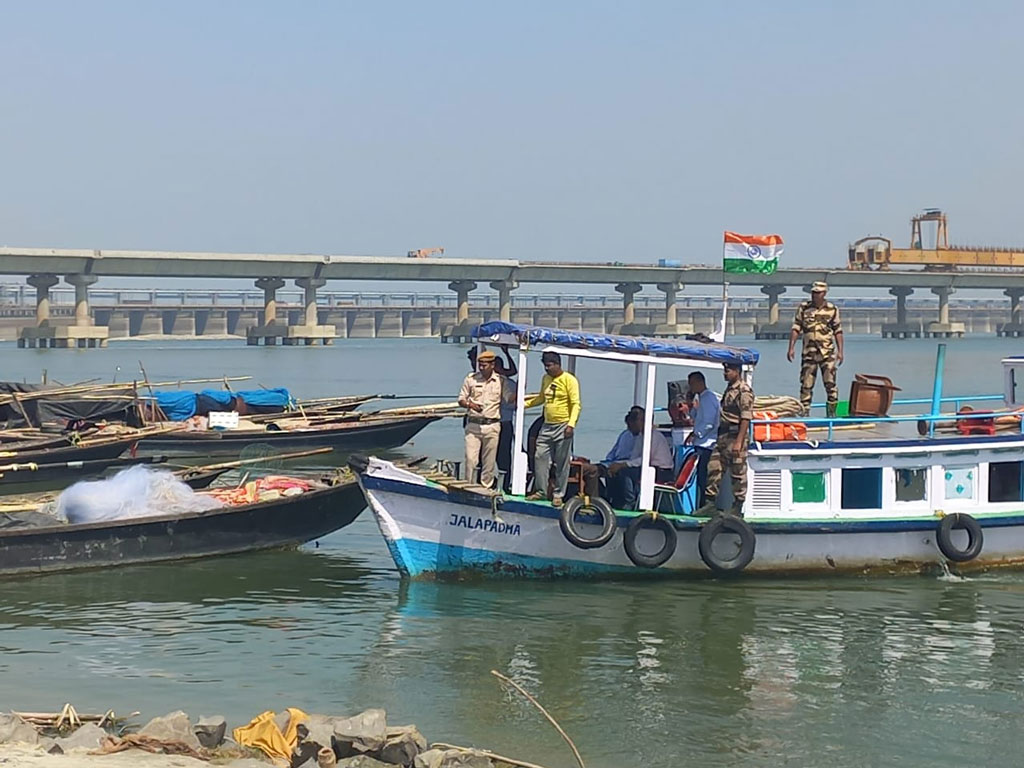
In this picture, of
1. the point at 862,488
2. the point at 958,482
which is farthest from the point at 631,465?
the point at 958,482

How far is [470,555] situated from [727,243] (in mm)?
5699

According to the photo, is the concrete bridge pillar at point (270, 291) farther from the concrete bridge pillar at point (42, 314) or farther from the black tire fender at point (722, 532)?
the black tire fender at point (722, 532)

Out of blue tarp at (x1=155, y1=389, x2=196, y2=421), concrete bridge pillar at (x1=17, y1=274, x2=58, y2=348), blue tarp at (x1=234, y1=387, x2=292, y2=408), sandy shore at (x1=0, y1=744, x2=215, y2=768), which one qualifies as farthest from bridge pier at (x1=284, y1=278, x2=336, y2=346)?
sandy shore at (x1=0, y1=744, x2=215, y2=768)

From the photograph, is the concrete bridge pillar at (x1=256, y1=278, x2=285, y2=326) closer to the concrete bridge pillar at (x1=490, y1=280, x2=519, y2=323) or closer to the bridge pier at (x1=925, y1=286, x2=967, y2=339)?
the concrete bridge pillar at (x1=490, y1=280, x2=519, y2=323)

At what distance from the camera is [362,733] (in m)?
10.5

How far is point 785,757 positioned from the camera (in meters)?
11.5

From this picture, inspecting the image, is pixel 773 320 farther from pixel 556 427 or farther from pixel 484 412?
pixel 556 427

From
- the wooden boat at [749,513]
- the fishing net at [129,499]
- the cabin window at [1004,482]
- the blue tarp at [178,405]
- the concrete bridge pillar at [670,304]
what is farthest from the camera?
the concrete bridge pillar at [670,304]

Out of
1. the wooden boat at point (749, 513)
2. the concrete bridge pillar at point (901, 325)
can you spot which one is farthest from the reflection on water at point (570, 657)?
the concrete bridge pillar at point (901, 325)

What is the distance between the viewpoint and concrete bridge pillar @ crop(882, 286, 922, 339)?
14962 centimetres

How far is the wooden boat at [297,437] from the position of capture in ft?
110

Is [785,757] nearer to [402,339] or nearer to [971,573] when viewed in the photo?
[971,573]

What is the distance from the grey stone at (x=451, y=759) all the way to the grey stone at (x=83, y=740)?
268 cm

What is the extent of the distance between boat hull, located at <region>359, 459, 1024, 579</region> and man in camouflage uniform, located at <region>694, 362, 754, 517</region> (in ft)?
1.26
